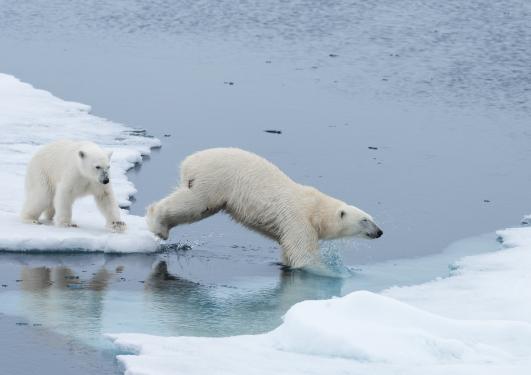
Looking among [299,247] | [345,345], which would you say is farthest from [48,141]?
[345,345]

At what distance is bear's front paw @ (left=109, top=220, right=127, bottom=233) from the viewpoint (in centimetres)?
887

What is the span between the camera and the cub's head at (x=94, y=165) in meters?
8.61

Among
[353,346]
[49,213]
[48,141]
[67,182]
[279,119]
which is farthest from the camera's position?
[279,119]

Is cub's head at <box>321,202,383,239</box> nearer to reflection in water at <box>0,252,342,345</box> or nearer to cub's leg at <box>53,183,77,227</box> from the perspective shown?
reflection in water at <box>0,252,342,345</box>

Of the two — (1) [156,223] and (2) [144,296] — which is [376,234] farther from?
(2) [144,296]

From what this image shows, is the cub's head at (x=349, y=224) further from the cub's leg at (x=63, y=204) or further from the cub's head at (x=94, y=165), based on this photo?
the cub's leg at (x=63, y=204)

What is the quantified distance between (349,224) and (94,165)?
2.10 metres

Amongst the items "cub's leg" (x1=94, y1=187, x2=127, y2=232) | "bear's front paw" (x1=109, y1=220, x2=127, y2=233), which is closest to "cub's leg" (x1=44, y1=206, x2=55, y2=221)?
"cub's leg" (x1=94, y1=187, x2=127, y2=232)

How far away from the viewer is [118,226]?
350 inches

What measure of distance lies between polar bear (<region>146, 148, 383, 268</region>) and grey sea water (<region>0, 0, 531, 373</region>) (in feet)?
0.95

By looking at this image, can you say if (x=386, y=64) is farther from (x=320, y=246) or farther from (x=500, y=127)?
(x=320, y=246)

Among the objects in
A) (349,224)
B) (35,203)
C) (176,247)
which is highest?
(349,224)

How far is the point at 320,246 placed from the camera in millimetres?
9328

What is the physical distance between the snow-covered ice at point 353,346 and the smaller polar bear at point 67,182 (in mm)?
2444
